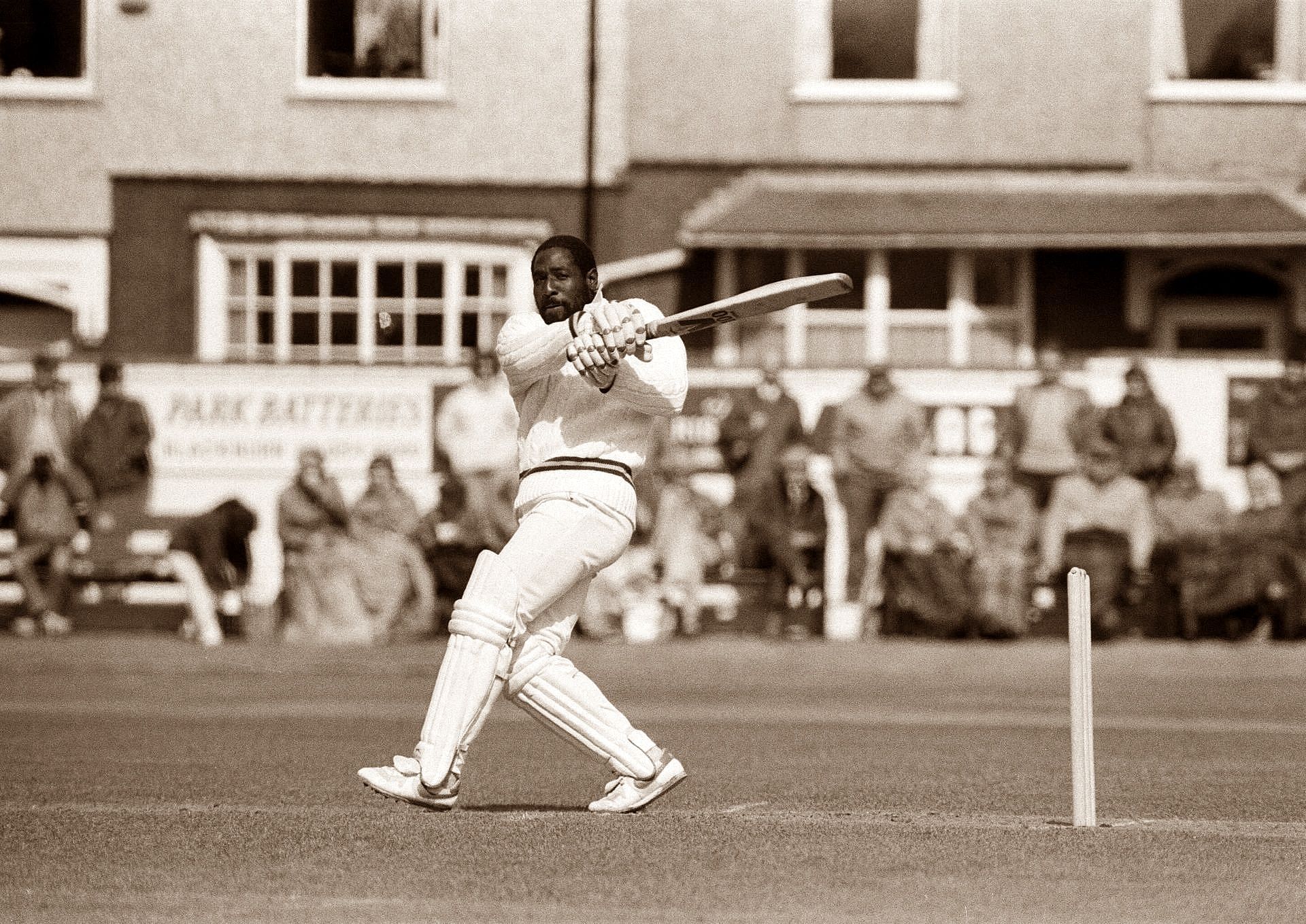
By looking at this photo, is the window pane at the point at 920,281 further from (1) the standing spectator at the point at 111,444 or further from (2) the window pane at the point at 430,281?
(1) the standing spectator at the point at 111,444

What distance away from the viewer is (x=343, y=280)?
26.4m

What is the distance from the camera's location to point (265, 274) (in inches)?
1043

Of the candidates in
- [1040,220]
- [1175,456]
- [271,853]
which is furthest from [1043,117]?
[271,853]

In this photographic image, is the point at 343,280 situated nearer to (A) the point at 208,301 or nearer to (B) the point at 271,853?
(A) the point at 208,301

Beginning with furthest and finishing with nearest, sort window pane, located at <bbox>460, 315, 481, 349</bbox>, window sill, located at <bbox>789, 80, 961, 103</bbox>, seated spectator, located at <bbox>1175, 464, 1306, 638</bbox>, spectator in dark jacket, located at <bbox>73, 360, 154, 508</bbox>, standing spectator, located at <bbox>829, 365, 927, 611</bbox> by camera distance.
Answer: window pane, located at <bbox>460, 315, 481, 349</bbox>
window sill, located at <bbox>789, 80, 961, 103</bbox>
spectator in dark jacket, located at <bbox>73, 360, 154, 508</bbox>
standing spectator, located at <bbox>829, 365, 927, 611</bbox>
seated spectator, located at <bbox>1175, 464, 1306, 638</bbox>

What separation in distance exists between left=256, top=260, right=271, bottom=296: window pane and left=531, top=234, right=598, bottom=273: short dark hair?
1862 cm

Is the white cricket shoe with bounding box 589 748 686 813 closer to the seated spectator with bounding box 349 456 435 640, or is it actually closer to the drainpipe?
the seated spectator with bounding box 349 456 435 640

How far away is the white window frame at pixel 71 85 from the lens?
85.7 ft

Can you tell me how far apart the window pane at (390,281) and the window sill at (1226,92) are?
27.0 feet

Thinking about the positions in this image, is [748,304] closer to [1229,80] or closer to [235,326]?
[235,326]

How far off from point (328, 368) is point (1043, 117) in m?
9.13

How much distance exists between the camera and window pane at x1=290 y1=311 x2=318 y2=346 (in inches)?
1035

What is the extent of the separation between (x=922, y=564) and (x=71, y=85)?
12.0 m

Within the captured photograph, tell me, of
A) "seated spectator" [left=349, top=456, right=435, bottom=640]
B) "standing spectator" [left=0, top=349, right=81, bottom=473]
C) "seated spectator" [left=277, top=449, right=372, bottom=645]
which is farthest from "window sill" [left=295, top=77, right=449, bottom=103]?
"seated spectator" [left=349, top=456, right=435, bottom=640]
